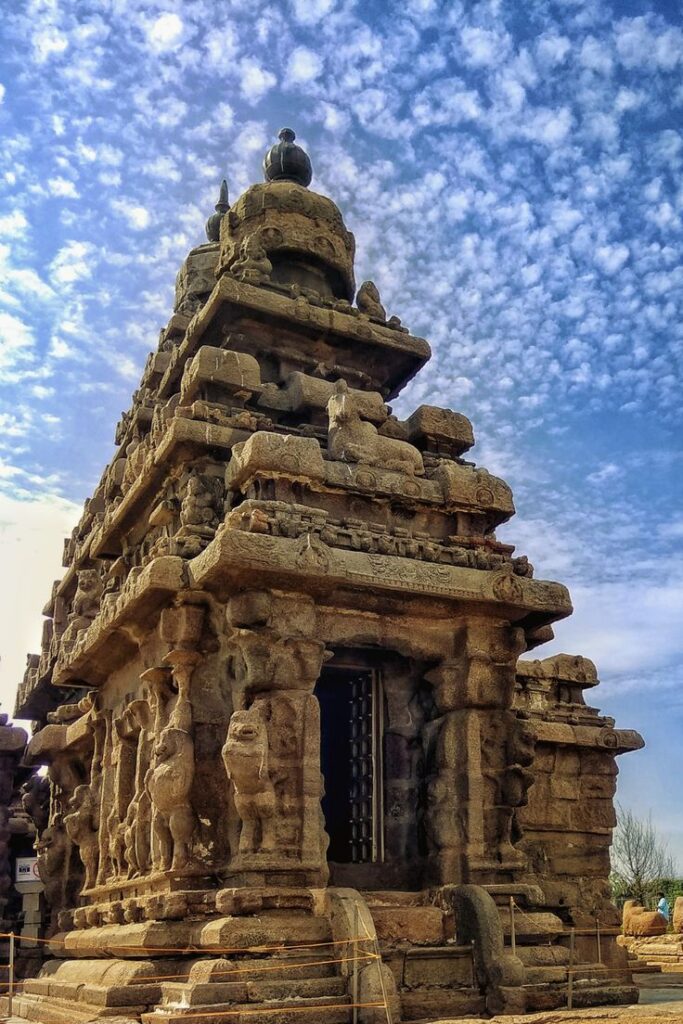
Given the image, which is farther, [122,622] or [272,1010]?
[122,622]

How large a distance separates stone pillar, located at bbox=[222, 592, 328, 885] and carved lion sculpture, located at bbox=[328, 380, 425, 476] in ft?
6.67

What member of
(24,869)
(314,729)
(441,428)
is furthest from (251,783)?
(24,869)

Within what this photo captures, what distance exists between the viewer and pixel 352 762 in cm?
1049

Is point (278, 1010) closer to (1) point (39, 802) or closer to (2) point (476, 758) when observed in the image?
(2) point (476, 758)

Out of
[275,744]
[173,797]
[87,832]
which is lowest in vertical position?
[87,832]

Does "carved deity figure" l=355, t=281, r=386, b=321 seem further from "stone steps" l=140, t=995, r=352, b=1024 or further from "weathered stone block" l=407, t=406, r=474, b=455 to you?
"stone steps" l=140, t=995, r=352, b=1024

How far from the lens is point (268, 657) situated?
8828 mm

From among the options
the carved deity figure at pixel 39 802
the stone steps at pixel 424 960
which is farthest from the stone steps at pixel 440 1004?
the carved deity figure at pixel 39 802

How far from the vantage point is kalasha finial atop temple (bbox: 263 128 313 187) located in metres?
14.9

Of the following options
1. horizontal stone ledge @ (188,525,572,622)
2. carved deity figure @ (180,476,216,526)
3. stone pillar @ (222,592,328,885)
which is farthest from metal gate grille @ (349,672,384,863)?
carved deity figure @ (180,476,216,526)

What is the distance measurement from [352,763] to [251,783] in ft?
7.58

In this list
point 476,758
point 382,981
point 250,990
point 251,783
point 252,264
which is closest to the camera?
point 250,990

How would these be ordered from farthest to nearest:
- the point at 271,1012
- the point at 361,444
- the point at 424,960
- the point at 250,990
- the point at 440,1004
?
1. the point at 361,444
2. the point at 424,960
3. the point at 440,1004
4. the point at 250,990
5. the point at 271,1012

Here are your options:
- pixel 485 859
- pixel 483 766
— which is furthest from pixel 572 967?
pixel 483 766
